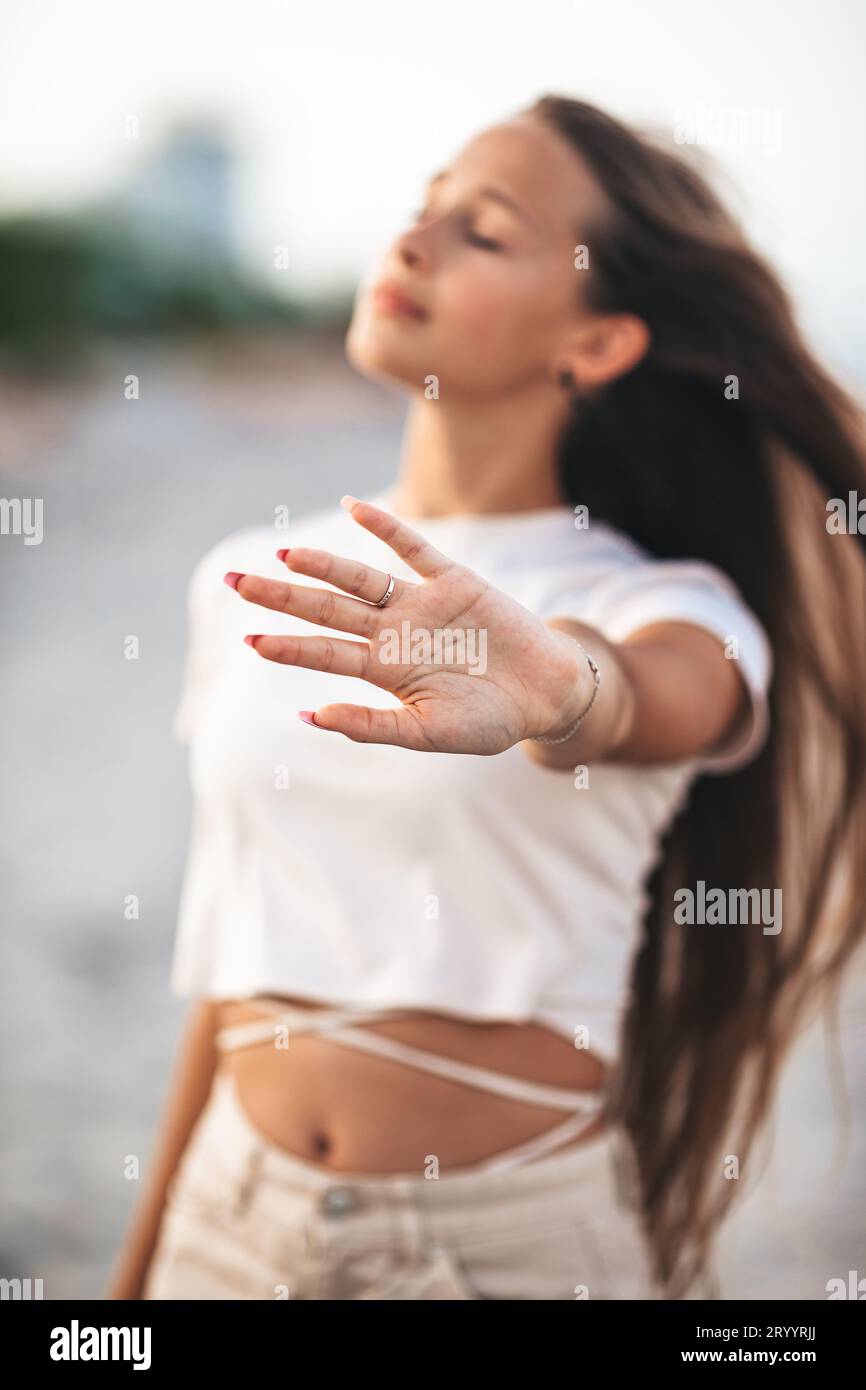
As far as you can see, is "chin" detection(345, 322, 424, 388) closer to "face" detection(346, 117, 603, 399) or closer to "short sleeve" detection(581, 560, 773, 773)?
"face" detection(346, 117, 603, 399)

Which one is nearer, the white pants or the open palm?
the open palm

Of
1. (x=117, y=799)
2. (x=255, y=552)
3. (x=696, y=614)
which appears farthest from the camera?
(x=117, y=799)

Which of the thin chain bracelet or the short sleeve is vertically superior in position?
the short sleeve

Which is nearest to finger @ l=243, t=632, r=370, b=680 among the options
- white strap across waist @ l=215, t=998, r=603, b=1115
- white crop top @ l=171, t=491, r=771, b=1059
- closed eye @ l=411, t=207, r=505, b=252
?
white crop top @ l=171, t=491, r=771, b=1059

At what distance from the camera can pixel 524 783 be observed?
44.6 inches

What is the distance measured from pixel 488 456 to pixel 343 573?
0.53 m

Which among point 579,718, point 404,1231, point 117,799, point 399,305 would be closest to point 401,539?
point 579,718

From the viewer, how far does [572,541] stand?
1.24 m

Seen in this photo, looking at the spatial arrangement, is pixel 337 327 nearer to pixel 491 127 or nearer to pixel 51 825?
pixel 51 825

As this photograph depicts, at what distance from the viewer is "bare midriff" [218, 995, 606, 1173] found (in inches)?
44.4

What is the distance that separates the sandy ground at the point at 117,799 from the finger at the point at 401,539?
96cm

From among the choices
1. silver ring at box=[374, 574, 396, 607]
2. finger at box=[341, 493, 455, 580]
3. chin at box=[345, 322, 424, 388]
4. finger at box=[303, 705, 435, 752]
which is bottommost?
finger at box=[303, 705, 435, 752]

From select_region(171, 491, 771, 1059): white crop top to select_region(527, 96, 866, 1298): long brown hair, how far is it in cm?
15

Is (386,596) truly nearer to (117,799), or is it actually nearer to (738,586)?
(738,586)
